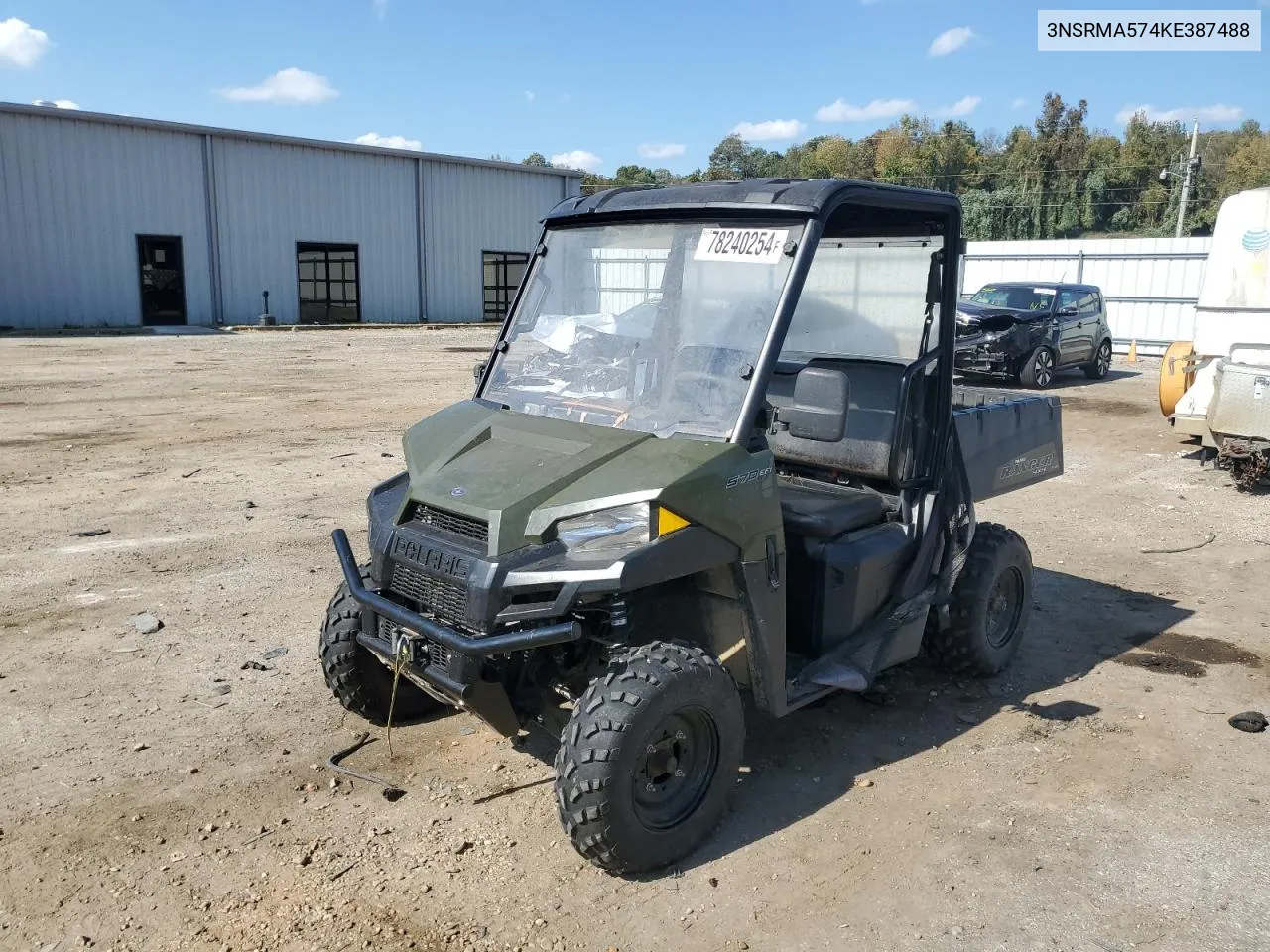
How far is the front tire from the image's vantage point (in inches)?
128

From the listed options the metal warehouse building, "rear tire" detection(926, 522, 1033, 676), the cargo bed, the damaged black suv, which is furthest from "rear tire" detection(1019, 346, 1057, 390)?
the metal warehouse building

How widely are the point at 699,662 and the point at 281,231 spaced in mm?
29159

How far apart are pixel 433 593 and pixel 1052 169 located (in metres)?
69.6

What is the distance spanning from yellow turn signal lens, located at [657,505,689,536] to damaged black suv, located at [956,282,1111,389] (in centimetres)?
1433

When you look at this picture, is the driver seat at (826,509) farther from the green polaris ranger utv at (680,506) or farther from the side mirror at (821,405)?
the side mirror at (821,405)

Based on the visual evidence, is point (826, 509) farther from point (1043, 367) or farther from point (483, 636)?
point (1043, 367)

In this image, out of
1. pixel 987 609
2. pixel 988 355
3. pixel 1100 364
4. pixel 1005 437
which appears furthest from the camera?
pixel 1100 364

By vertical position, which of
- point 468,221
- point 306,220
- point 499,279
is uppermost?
point 468,221

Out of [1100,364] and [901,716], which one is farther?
[1100,364]

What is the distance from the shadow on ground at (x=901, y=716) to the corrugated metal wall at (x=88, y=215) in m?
26.6

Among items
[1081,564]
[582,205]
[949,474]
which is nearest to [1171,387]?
[1081,564]

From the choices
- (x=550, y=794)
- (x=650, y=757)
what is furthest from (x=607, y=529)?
(x=550, y=794)

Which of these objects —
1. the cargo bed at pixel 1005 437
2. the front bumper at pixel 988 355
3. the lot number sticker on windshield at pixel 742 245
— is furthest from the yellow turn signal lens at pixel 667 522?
the front bumper at pixel 988 355

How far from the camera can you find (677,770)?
11.7ft
